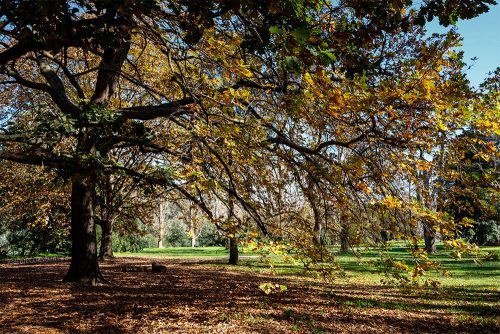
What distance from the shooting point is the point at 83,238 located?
10.4 m

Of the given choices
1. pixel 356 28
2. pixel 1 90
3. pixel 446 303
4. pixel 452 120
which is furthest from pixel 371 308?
pixel 1 90

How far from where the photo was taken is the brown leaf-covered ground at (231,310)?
648 centimetres

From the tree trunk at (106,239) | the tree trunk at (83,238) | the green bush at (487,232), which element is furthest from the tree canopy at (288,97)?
the green bush at (487,232)

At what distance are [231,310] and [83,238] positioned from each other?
16.3 ft

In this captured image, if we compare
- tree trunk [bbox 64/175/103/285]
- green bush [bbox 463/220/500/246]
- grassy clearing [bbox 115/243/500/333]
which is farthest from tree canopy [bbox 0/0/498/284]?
green bush [bbox 463/220/500/246]

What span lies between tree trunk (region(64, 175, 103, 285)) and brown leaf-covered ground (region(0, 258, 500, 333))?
1.44 feet

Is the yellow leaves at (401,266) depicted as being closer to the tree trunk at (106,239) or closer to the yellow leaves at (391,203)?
the yellow leaves at (391,203)

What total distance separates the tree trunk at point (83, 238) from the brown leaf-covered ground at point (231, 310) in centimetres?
44

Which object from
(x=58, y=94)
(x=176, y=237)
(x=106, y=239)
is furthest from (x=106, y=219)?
(x=176, y=237)

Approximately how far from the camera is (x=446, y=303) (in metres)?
9.22

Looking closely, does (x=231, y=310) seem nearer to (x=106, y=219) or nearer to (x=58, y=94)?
(x=58, y=94)

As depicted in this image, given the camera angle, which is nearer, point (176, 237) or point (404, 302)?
point (404, 302)

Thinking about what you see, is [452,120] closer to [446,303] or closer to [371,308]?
[371,308]

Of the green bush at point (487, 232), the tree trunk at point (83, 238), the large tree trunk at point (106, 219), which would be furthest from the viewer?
the green bush at point (487, 232)
